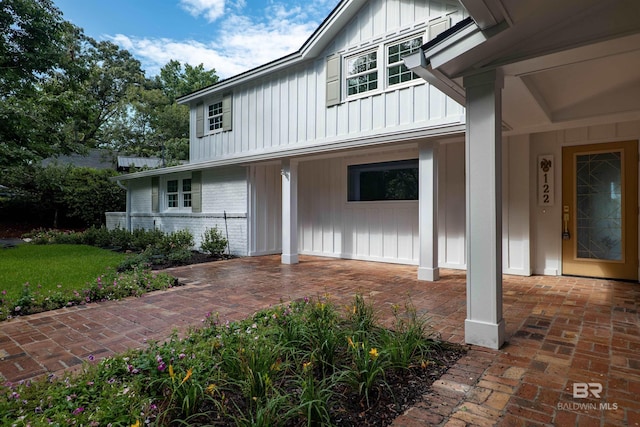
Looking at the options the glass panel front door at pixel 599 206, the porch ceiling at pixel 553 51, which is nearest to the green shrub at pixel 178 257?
the porch ceiling at pixel 553 51

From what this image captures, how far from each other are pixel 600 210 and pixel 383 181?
3.90 metres

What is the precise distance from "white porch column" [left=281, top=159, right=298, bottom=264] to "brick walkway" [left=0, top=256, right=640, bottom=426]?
132 cm

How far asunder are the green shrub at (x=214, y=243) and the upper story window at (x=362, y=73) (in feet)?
16.4

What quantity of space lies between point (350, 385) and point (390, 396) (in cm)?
26

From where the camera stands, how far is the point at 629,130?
5492mm

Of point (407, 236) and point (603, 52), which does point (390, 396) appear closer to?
point (603, 52)

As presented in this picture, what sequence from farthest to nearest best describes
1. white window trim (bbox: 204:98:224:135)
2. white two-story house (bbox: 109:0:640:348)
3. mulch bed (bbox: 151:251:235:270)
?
white window trim (bbox: 204:98:224:135), mulch bed (bbox: 151:251:235:270), white two-story house (bbox: 109:0:640:348)

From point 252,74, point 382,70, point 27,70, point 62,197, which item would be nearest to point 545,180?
point 382,70

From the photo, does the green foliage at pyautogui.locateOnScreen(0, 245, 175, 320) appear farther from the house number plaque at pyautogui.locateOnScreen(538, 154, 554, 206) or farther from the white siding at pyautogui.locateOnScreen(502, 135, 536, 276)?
the house number plaque at pyautogui.locateOnScreen(538, 154, 554, 206)

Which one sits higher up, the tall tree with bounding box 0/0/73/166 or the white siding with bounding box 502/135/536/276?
the tall tree with bounding box 0/0/73/166

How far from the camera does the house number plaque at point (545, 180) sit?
6059 millimetres

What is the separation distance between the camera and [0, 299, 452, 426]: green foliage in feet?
6.44

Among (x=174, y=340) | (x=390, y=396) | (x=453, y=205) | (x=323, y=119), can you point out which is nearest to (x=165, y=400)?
(x=174, y=340)

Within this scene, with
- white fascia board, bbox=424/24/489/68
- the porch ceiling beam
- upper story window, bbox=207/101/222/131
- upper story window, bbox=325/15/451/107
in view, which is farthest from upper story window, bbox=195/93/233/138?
the porch ceiling beam
